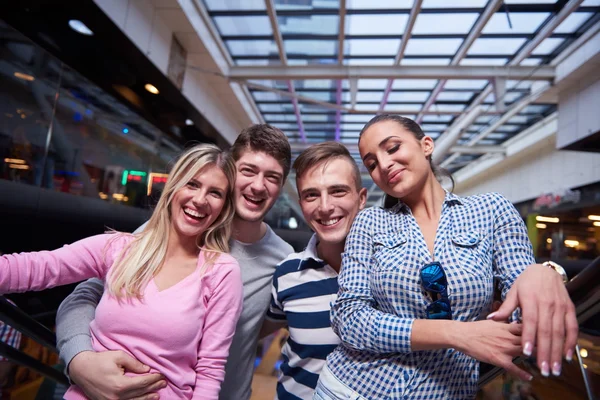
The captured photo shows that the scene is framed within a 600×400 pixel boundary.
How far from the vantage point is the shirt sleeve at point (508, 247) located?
98cm

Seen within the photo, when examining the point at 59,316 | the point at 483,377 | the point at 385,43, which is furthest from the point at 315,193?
the point at 385,43

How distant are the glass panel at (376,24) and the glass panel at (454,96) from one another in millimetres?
2808

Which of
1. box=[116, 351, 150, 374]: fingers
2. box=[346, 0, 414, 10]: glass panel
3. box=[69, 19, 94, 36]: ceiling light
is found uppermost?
box=[346, 0, 414, 10]: glass panel

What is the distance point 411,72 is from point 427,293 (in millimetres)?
6129

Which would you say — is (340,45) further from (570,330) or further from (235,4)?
(570,330)

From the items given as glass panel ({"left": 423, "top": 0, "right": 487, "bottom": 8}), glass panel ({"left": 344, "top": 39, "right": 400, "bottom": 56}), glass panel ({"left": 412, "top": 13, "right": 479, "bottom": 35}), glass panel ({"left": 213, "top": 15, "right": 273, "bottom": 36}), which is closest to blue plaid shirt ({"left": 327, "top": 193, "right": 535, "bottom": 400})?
glass panel ({"left": 423, "top": 0, "right": 487, "bottom": 8})

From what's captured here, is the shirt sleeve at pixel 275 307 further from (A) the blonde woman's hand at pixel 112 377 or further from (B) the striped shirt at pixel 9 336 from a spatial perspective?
(B) the striped shirt at pixel 9 336

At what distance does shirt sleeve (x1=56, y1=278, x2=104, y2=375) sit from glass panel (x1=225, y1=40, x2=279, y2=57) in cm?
561

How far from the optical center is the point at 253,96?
8680 mm

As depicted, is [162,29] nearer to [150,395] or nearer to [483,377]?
[150,395]

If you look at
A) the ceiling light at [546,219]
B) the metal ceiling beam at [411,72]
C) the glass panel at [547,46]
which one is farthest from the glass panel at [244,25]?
the ceiling light at [546,219]

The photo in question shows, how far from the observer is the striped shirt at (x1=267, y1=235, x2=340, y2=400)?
4.29 feet

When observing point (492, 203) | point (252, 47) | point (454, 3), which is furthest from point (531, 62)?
point (492, 203)

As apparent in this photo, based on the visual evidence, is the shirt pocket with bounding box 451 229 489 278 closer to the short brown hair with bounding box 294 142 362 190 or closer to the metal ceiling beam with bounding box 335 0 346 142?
the short brown hair with bounding box 294 142 362 190
